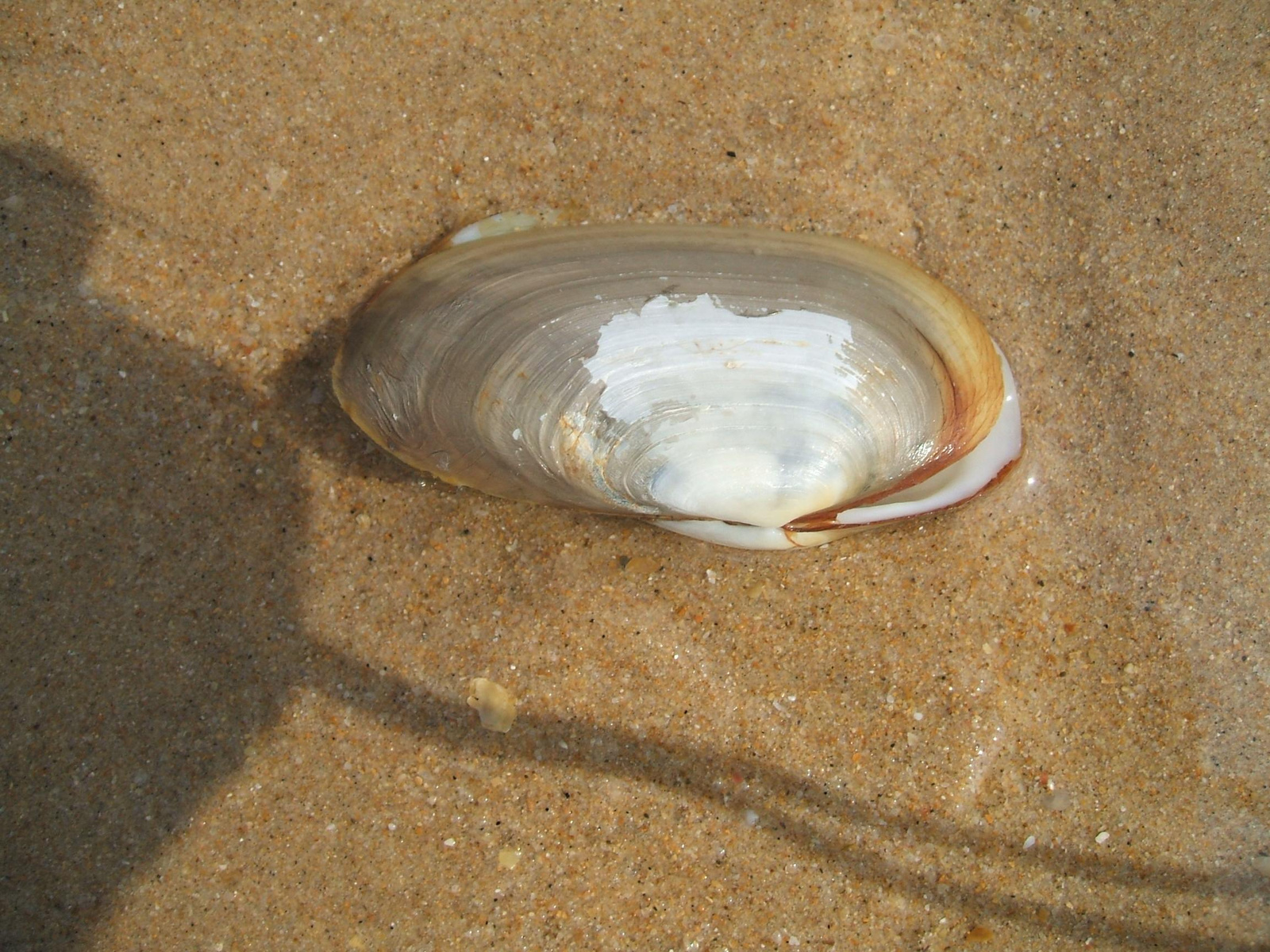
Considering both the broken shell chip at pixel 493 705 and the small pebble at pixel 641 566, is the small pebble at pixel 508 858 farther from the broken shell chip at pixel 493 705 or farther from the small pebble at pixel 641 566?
the small pebble at pixel 641 566

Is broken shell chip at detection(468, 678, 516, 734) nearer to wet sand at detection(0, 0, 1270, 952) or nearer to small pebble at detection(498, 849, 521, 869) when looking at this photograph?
wet sand at detection(0, 0, 1270, 952)

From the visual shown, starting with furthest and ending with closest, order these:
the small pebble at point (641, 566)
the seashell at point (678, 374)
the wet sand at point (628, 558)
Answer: the small pebble at point (641, 566) < the wet sand at point (628, 558) < the seashell at point (678, 374)

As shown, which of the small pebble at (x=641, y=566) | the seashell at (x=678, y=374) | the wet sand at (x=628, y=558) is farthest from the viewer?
the small pebble at (x=641, y=566)

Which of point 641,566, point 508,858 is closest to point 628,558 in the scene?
point 641,566

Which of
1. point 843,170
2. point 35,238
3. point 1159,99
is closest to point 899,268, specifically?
point 843,170

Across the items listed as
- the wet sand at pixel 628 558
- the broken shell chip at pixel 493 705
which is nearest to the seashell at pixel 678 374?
the wet sand at pixel 628 558

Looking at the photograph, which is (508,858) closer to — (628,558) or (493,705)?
(493,705)

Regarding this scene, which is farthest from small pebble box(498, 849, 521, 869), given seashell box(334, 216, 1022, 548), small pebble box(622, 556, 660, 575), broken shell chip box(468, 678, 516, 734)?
seashell box(334, 216, 1022, 548)
